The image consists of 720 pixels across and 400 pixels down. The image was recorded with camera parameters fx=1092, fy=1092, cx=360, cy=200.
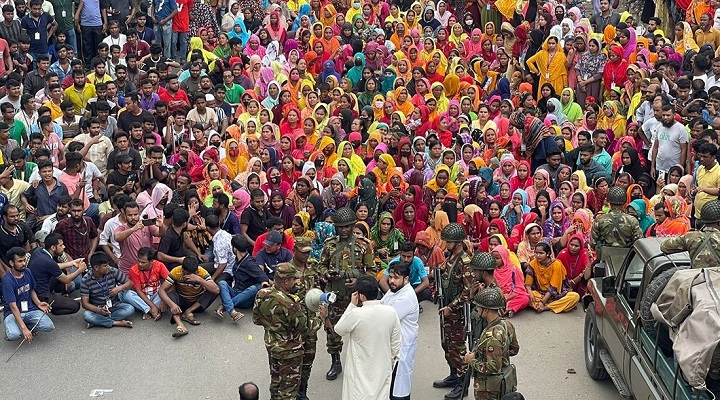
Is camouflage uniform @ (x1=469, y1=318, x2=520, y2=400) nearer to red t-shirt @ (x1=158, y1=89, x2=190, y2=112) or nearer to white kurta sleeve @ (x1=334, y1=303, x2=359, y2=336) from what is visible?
white kurta sleeve @ (x1=334, y1=303, x2=359, y2=336)

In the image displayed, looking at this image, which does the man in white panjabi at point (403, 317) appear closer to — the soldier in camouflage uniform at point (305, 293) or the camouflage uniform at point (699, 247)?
the soldier in camouflage uniform at point (305, 293)

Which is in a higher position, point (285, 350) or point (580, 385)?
point (285, 350)

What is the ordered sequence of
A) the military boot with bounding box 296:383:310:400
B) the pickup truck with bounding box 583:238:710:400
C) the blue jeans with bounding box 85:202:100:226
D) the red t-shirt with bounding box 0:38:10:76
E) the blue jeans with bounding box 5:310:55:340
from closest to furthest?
1. the pickup truck with bounding box 583:238:710:400
2. the military boot with bounding box 296:383:310:400
3. the blue jeans with bounding box 5:310:55:340
4. the blue jeans with bounding box 85:202:100:226
5. the red t-shirt with bounding box 0:38:10:76

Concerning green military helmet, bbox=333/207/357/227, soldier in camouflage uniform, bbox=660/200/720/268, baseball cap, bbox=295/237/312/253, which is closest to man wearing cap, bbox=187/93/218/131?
green military helmet, bbox=333/207/357/227

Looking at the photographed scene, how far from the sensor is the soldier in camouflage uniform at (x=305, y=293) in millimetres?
9891

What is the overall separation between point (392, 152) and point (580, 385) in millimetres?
5811

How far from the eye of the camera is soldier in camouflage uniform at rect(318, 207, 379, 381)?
1070cm

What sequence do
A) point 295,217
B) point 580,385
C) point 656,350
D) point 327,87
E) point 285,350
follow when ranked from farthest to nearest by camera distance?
1. point 327,87
2. point 295,217
3. point 580,385
4. point 285,350
5. point 656,350

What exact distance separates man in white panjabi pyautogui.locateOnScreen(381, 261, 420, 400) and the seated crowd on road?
1.23 m

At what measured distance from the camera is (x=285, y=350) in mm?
9547

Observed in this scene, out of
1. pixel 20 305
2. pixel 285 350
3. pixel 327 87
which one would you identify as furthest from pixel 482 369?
pixel 327 87

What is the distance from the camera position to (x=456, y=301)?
10242mm

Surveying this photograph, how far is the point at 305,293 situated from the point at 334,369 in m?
1.28

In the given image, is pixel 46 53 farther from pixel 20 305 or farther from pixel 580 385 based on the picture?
pixel 580 385
